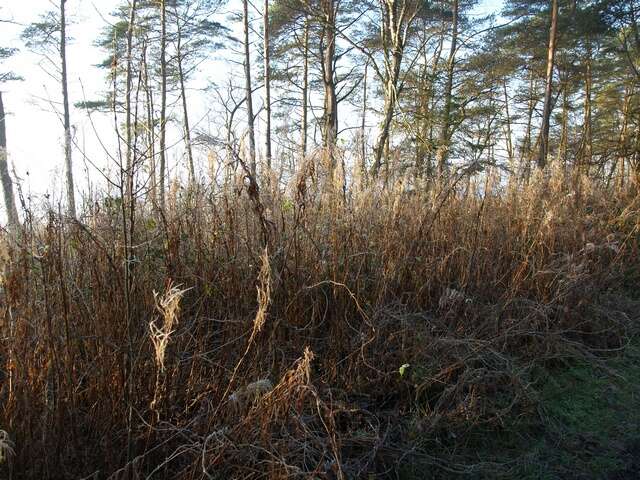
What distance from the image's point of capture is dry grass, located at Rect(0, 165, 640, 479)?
1.66 m

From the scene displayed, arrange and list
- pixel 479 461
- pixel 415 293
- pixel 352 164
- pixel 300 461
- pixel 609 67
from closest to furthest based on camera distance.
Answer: pixel 300 461, pixel 479 461, pixel 415 293, pixel 352 164, pixel 609 67

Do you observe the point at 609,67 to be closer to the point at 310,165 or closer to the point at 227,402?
→ the point at 310,165

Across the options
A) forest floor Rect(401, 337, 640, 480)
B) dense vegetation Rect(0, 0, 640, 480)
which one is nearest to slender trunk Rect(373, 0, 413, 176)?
dense vegetation Rect(0, 0, 640, 480)

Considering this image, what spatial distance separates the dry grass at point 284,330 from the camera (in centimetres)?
166

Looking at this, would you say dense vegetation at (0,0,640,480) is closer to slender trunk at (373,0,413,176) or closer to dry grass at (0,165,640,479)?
dry grass at (0,165,640,479)

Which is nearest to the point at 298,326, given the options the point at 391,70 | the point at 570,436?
the point at 570,436

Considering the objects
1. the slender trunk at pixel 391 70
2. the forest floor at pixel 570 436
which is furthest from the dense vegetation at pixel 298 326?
the slender trunk at pixel 391 70

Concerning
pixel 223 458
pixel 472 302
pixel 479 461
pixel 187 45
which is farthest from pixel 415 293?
pixel 187 45

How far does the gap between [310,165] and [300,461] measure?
55.8 inches

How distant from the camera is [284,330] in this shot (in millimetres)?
2432

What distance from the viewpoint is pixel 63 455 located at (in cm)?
161

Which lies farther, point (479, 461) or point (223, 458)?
point (479, 461)

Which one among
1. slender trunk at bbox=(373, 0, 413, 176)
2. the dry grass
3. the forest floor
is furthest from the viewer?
slender trunk at bbox=(373, 0, 413, 176)

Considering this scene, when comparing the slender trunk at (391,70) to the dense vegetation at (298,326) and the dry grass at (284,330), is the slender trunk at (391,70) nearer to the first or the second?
the dense vegetation at (298,326)
